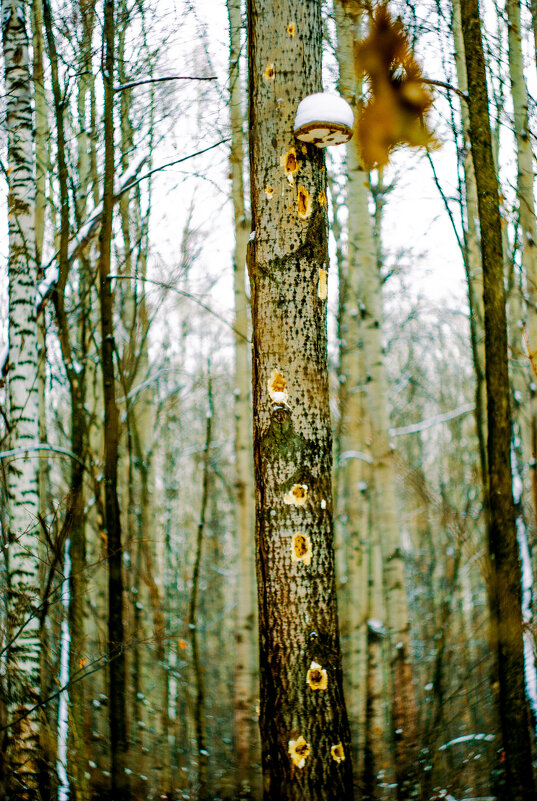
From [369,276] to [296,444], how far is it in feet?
11.7

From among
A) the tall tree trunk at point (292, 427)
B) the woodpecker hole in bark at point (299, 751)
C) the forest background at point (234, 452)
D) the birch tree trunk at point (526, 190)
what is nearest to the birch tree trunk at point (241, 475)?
the forest background at point (234, 452)

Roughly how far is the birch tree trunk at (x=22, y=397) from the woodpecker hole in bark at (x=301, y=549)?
2.04 m

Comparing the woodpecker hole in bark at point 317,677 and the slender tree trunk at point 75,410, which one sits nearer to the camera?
the woodpecker hole in bark at point 317,677

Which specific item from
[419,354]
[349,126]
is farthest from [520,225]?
[419,354]

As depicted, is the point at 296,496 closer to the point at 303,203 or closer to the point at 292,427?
the point at 292,427

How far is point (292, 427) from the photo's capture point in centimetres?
270

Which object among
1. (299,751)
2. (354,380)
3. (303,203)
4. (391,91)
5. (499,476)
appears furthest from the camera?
(354,380)

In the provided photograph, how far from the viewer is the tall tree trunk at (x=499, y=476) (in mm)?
3768

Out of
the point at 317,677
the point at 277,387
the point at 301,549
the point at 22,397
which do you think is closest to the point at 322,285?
the point at 277,387

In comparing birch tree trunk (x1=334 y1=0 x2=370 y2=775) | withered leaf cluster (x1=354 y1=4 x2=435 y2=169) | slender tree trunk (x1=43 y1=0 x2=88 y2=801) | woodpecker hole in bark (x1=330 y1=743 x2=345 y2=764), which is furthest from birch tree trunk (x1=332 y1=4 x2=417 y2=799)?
woodpecker hole in bark (x1=330 y1=743 x2=345 y2=764)

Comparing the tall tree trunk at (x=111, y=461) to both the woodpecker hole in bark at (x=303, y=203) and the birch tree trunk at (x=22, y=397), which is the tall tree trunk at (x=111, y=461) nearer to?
the birch tree trunk at (x=22, y=397)

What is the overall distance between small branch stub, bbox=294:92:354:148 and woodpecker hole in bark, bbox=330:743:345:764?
2.63 m

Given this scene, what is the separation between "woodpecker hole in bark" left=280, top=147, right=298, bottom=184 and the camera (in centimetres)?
288

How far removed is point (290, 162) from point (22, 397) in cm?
281
